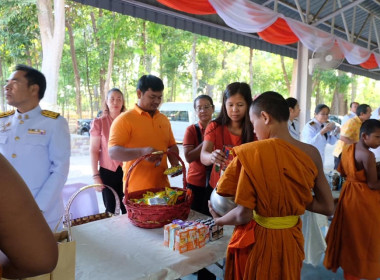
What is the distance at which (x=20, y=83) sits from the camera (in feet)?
5.48

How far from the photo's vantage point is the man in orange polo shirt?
1.88 meters

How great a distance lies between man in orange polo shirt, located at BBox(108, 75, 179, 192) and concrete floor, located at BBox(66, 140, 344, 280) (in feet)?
2.25

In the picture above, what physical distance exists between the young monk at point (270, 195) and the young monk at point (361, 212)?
121 centimetres

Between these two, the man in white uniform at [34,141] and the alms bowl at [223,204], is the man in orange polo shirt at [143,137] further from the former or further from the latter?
the alms bowl at [223,204]

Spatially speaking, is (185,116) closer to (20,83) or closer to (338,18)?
(338,18)

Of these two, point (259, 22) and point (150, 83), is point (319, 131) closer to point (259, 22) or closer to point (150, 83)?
point (259, 22)

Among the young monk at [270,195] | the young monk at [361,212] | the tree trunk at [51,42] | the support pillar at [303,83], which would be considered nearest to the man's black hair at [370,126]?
the young monk at [361,212]

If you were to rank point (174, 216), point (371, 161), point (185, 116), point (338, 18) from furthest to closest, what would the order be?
point (185, 116) → point (338, 18) → point (371, 161) → point (174, 216)

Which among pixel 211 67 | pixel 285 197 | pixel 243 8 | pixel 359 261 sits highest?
pixel 211 67

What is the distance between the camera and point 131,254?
124cm

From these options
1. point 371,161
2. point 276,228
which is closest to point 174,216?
point 276,228

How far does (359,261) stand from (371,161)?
813 millimetres

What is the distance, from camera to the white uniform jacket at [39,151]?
1668 millimetres

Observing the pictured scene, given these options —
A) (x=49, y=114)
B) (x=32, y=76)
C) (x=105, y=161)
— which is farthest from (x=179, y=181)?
(x=32, y=76)
